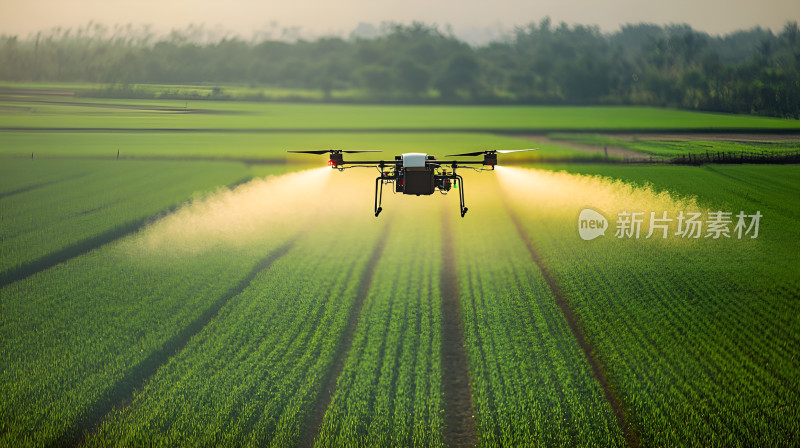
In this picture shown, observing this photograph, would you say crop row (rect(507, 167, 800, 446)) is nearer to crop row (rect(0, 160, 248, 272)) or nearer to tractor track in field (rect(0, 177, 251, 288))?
tractor track in field (rect(0, 177, 251, 288))

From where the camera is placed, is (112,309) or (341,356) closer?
(341,356)

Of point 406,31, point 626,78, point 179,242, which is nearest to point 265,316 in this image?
point 179,242

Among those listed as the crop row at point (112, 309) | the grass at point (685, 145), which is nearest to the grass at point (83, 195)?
the crop row at point (112, 309)

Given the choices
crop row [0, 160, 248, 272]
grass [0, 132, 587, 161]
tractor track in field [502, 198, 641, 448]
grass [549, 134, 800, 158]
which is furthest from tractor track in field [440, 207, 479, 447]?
grass [549, 134, 800, 158]

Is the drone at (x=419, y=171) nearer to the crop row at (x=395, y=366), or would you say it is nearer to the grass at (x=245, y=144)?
the crop row at (x=395, y=366)

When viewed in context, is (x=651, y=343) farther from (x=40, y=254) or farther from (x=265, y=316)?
(x=40, y=254)

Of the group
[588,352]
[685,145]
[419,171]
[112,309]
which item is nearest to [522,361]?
[588,352]

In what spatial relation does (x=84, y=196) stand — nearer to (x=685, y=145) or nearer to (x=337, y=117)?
(x=337, y=117)
